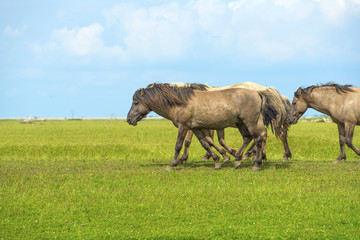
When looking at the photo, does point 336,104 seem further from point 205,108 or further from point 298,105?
point 205,108

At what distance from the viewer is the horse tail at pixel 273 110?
1400cm

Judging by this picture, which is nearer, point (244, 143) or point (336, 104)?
point (244, 143)

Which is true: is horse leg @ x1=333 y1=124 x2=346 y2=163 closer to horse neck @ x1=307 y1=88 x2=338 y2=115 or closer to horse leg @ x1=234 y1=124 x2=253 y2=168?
horse neck @ x1=307 y1=88 x2=338 y2=115

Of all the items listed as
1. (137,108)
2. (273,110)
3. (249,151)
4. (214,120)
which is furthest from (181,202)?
(249,151)

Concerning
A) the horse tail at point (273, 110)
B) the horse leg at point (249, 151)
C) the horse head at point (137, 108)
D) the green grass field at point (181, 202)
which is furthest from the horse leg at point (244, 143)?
the horse head at point (137, 108)

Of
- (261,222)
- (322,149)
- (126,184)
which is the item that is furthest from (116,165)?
(322,149)

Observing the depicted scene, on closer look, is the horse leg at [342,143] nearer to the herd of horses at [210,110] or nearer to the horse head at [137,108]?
the herd of horses at [210,110]

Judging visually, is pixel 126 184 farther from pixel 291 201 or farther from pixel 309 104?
pixel 309 104

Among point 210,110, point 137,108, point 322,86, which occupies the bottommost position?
point 210,110

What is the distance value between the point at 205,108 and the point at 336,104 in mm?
5635

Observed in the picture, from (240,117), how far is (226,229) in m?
6.01

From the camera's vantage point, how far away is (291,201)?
9.52 meters

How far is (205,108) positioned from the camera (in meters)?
13.4

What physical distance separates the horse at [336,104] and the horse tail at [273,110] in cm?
67
